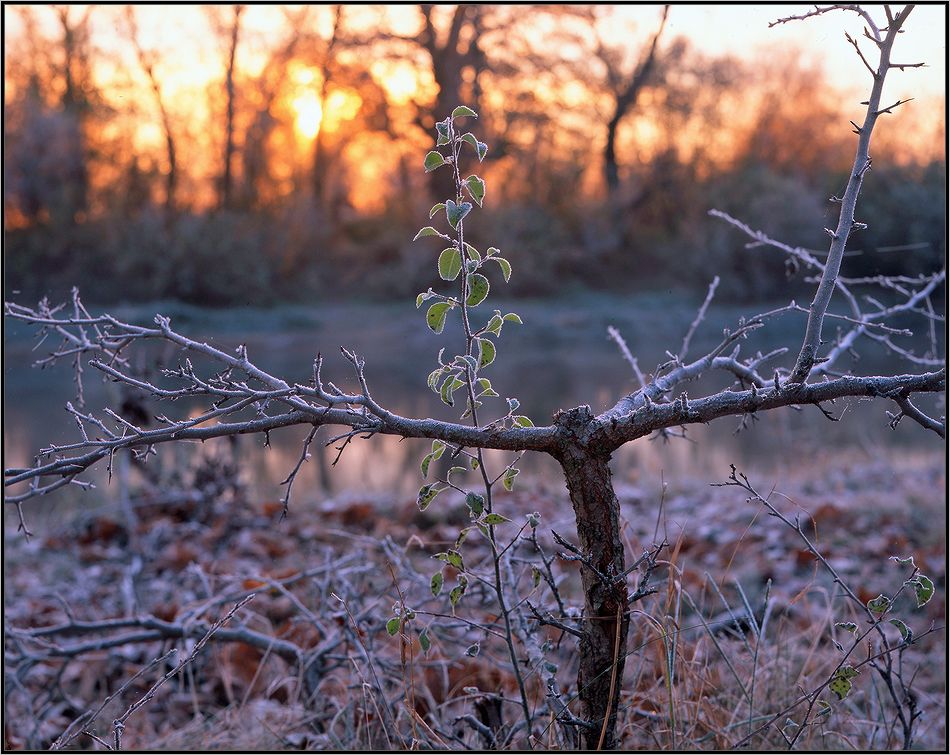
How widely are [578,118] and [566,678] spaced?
578cm

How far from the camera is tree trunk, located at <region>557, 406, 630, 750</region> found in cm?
139

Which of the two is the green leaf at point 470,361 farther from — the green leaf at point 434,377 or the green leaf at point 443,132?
the green leaf at point 443,132

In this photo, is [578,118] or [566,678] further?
[578,118]

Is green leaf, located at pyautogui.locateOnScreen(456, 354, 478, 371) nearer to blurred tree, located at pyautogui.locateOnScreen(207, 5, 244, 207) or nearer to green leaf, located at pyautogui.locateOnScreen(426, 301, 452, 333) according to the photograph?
green leaf, located at pyautogui.locateOnScreen(426, 301, 452, 333)

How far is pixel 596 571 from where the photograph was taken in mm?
1384

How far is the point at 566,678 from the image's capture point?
2336mm

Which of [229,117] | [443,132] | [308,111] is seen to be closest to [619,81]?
[308,111]

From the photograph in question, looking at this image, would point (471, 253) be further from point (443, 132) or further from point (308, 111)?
point (308, 111)

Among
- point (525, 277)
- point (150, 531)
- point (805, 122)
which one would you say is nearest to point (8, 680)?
point (150, 531)

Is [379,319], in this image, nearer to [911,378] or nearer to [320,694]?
[320,694]

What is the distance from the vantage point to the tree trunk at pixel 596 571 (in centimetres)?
139

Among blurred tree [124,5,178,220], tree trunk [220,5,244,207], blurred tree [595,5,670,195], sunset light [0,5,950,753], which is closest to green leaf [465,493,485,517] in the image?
sunset light [0,5,950,753]

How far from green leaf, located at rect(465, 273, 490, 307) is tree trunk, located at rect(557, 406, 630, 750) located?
0.23 m

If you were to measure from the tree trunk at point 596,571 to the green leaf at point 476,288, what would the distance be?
0.23 metres
